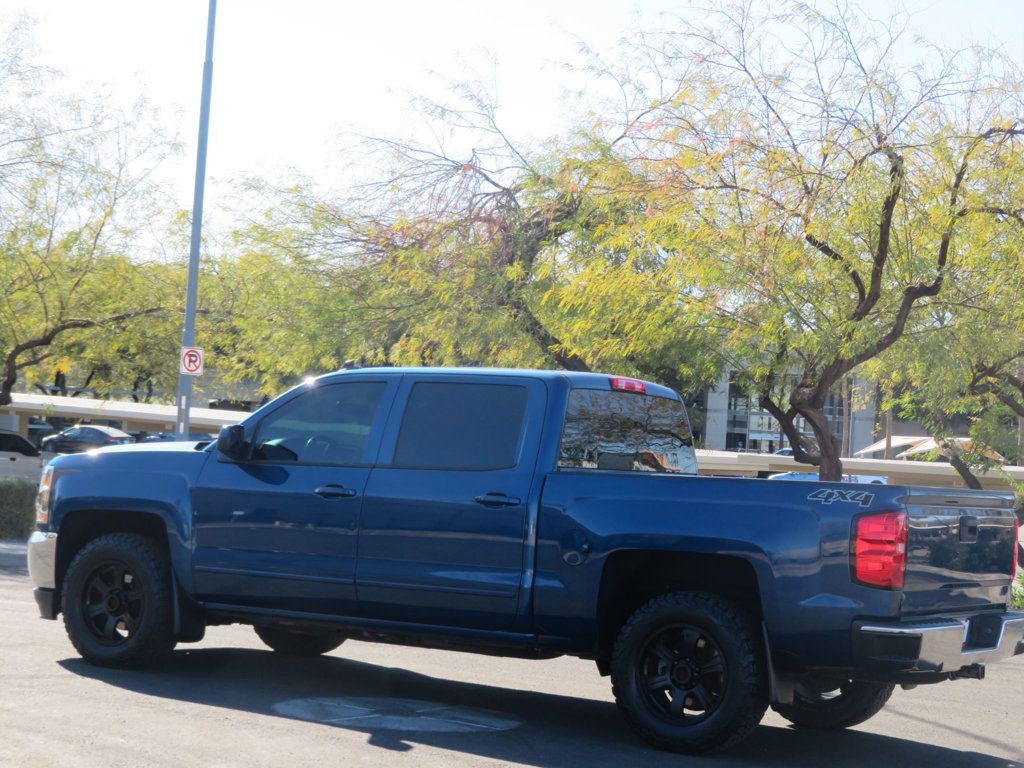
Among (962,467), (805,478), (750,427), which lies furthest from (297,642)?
(750,427)

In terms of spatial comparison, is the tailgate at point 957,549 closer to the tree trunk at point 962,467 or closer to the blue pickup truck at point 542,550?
the blue pickup truck at point 542,550

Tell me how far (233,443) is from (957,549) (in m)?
4.00

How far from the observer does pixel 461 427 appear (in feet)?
23.5

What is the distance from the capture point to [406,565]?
695 centimetres

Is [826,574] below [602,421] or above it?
below

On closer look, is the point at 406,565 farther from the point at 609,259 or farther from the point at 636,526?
the point at 609,259

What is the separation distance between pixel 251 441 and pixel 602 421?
2.08 m

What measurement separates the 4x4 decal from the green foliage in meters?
14.9

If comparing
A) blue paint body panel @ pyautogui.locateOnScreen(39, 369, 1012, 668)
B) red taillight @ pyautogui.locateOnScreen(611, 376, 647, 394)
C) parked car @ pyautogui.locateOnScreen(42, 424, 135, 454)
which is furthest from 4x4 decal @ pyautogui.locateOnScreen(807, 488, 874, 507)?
parked car @ pyautogui.locateOnScreen(42, 424, 135, 454)

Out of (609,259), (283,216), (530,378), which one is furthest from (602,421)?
(283,216)

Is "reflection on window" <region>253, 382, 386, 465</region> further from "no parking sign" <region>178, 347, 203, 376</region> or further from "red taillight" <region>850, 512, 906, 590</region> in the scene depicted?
"no parking sign" <region>178, 347, 203, 376</region>

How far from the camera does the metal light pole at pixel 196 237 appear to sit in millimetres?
19359

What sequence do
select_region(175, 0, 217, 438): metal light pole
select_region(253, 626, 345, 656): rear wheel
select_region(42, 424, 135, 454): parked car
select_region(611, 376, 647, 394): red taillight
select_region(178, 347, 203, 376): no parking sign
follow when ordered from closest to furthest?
select_region(611, 376, 647, 394): red taillight
select_region(253, 626, 345, 656): rear wheel
select_region(178, 347, 203, 376): no parking sign
select_region(175, 0, 217, 438): metal light pole
select_region(42, 424, 135, 454): parked car

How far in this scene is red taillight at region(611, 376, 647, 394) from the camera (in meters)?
7.39
